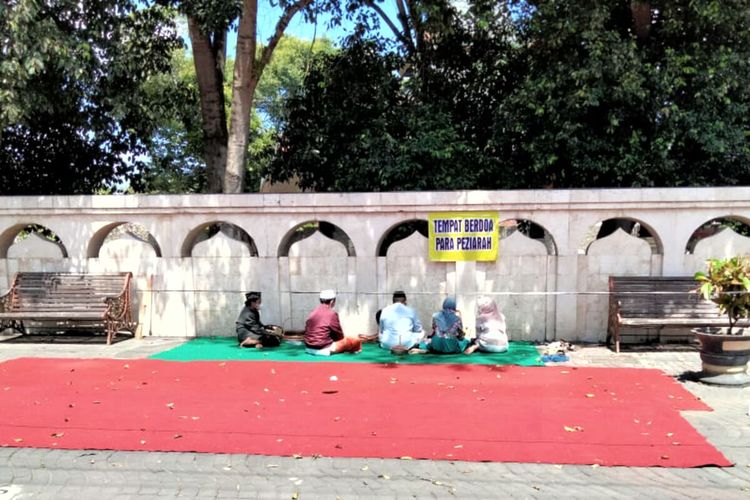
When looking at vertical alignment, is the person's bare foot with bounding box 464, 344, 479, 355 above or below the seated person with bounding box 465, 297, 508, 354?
below

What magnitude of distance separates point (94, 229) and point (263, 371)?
4931 mm

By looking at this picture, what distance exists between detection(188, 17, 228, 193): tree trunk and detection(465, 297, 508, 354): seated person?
265 inches

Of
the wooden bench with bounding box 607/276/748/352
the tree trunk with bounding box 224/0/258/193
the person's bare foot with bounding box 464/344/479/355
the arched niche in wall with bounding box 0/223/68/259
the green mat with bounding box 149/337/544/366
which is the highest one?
the tree trunk with bounding box 224/0/258/193

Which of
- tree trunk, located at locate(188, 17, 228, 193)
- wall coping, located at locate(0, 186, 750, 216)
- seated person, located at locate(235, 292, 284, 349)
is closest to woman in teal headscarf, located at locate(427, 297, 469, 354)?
wall coping, located at locate(0, 186, 750, 216)

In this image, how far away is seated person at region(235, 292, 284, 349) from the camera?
9.55 metres

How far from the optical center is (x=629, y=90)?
32.8 ft

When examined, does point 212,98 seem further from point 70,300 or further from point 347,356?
point 347,356

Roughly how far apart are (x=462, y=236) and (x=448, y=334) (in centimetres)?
184

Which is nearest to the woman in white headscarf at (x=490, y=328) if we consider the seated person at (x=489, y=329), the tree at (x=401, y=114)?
the seated person at (x=489, y=329)

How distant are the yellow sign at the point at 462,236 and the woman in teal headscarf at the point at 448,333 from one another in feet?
3.75

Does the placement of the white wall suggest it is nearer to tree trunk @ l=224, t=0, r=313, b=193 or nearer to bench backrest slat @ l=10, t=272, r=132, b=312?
bench backrest slat @ l=10, t=272, r=132, b=312

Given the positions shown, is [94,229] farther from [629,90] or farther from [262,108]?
[262,108]

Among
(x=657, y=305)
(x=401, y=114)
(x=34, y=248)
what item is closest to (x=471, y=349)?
(x=657, y=305)

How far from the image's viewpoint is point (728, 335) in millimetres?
6996
